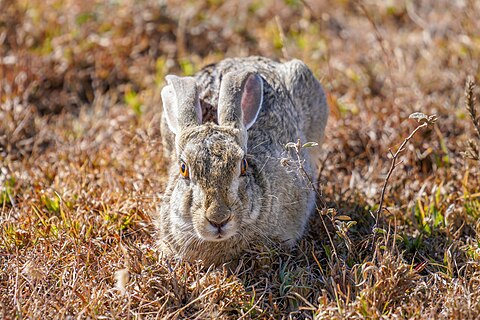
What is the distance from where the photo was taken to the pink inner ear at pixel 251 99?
5.26 meters

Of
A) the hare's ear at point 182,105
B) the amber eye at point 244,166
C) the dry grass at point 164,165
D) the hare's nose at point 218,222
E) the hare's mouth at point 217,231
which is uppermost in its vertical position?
the hare's ear at point 182,105

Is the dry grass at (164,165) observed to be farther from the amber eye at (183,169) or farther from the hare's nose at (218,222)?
the amber eye at (183,169)

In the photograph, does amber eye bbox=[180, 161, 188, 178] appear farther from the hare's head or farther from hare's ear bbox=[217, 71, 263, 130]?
hare's ear bbox=[217, 71, 263, 130]

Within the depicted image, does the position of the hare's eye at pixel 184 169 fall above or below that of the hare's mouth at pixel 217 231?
above

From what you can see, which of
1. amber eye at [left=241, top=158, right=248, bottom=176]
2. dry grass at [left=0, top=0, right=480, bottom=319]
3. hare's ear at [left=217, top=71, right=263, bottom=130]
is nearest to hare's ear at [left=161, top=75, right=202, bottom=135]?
hare's ear at [left=217, top=71, right=263, bottom=130]

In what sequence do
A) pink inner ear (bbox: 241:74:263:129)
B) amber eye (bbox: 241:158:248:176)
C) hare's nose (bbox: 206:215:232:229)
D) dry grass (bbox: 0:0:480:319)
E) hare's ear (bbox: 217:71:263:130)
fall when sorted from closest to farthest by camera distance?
hare's nose (bbox: 206:215:232:229), dry grass (bbox: 0:0:480:319), amber eye (bbox: 241:158:248:176), hare's ear (bbox: 217:71:263:130), pink inner ear (bbox: 241:74:263:129)

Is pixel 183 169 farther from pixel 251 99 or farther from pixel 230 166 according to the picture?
pixel 251 99

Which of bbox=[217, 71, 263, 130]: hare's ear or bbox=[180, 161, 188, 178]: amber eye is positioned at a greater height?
bbox=[217, 71, 263, 130]: hare's ear

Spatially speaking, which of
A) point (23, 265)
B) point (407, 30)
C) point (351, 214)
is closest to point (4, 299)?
point (23, 265)

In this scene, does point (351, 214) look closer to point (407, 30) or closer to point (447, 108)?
point (447, 108)

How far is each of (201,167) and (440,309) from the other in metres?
1.65

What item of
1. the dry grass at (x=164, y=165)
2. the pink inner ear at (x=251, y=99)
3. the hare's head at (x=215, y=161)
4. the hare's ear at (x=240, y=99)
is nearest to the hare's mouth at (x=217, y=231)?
the hare's head at (x=215, y=161)

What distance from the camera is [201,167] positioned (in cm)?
457

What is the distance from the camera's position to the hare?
456 centimetres
